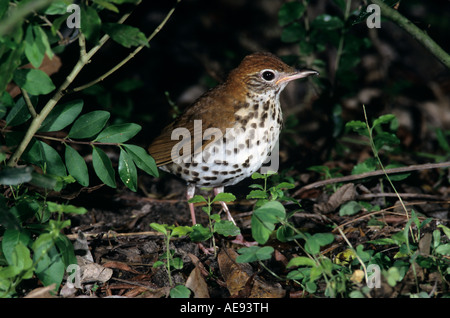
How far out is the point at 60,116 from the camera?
8.86 ft

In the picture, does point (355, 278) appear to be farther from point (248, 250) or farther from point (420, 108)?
point (420, 108)

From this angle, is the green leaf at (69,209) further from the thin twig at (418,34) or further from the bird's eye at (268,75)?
the thin twig at (418,34)

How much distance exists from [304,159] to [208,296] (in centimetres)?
232

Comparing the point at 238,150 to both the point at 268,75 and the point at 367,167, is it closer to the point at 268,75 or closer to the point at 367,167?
the point at 268,75

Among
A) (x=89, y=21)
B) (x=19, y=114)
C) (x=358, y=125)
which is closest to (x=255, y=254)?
(x=358, y=125)

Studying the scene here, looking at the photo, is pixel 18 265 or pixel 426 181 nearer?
pixel 18 265

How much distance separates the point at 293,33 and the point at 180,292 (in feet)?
8.26

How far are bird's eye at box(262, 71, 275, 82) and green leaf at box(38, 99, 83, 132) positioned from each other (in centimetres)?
130

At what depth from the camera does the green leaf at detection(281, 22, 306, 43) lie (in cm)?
406

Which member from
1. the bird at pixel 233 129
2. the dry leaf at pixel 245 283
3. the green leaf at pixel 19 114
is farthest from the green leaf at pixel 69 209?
the bird at pixel 233 129

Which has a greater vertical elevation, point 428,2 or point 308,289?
point 428,2

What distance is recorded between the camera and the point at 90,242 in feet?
10.3

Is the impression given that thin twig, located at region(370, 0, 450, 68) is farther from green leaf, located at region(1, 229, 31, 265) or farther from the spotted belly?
green leaf, located at region(1, 229, 31, 265)
